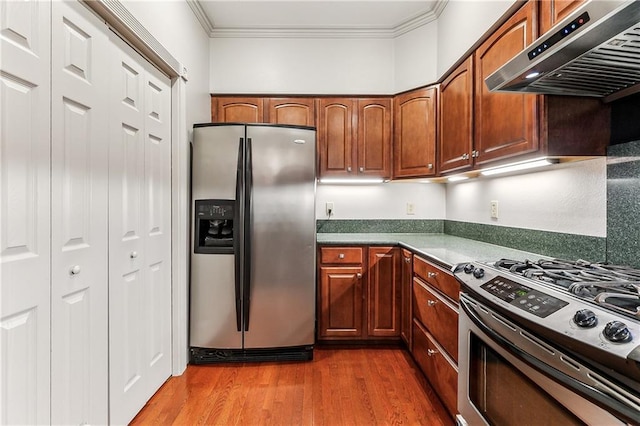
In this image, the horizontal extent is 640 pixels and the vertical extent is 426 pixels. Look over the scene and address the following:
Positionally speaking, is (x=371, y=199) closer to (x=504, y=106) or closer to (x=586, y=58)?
(x=504, y=106)

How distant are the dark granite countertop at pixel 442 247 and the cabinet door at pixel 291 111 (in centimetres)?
109

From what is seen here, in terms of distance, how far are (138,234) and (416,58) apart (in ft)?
8.48

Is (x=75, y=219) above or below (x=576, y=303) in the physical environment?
above

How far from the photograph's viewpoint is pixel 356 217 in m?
3.18

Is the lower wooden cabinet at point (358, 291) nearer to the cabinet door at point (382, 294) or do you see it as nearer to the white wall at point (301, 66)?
the cabinet door at point (382, 294)

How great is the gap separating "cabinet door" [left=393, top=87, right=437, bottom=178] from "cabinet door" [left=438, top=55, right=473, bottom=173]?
0.28 feet

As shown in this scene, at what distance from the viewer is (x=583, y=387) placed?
786mm

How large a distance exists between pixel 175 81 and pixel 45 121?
1.18 m

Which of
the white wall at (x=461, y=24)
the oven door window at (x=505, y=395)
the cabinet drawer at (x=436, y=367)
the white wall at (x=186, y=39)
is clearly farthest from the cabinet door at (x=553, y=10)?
the white wall at (x=186, y=39)

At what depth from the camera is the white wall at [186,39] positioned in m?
1.84

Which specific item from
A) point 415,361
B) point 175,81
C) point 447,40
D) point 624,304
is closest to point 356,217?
point 415,361

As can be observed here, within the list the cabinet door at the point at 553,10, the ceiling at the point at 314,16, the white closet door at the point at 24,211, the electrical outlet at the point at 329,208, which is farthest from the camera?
the electrical outlet at the point at 329,208

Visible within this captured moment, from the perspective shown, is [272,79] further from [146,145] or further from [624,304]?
[624,304]

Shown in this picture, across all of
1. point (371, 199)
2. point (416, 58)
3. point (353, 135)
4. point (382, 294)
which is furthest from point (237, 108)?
point (382, 294)
